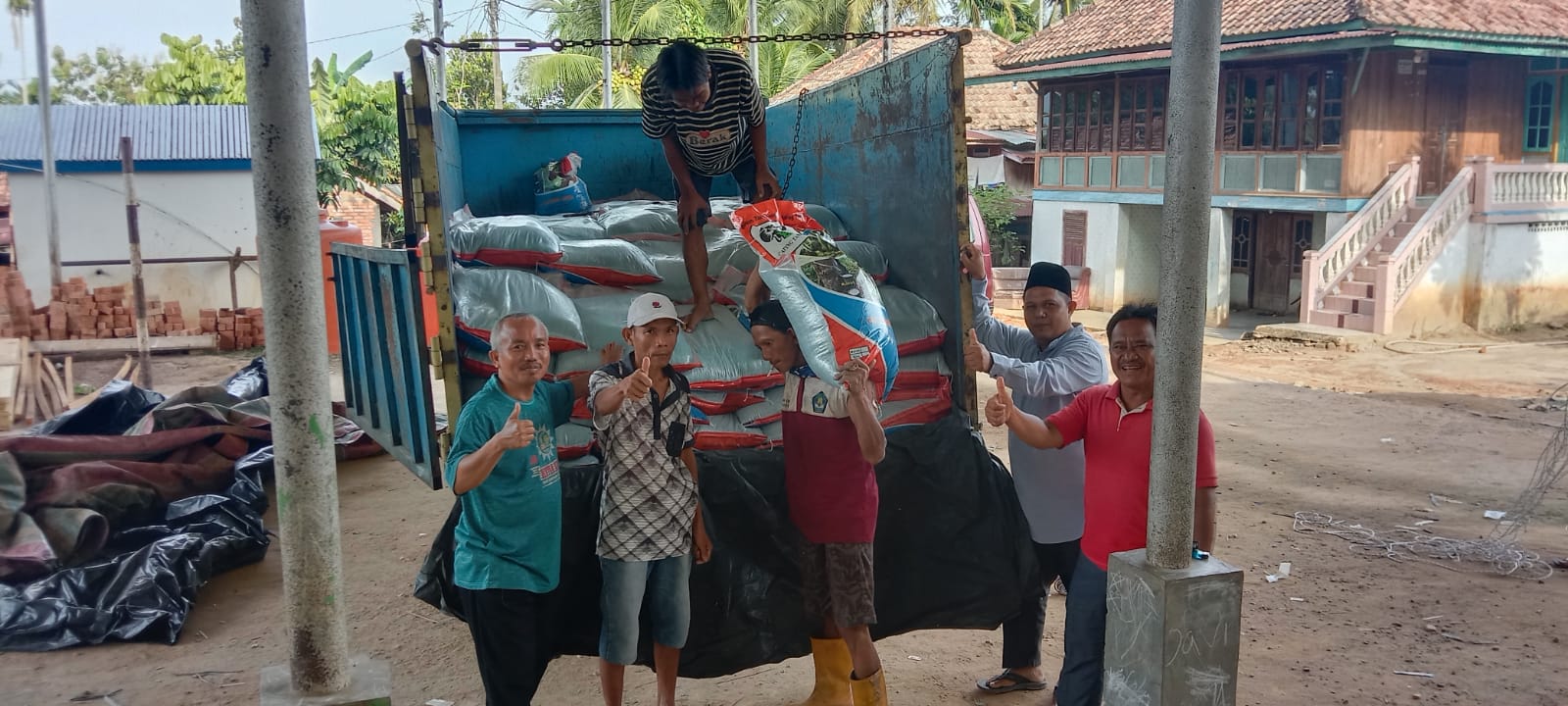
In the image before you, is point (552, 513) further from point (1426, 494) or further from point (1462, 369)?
point (1462, 369)

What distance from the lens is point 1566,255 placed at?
14.3 metres

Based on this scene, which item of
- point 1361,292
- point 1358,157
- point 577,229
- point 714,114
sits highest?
point 1358,157

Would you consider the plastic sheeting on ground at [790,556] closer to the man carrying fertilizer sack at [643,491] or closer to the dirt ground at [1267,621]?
the man carrying fertilizer sack at [643,491]

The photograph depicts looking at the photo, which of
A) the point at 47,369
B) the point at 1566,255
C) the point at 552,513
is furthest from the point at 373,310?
the point at 1566,255

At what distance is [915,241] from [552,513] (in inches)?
66.8

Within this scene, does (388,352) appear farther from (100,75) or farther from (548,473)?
(100,75)

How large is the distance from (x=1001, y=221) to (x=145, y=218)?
1223 cm

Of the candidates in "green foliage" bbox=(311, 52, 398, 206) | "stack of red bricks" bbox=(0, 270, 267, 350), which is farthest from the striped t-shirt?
"green foliage" bbox=(311, 52, 398, 206)

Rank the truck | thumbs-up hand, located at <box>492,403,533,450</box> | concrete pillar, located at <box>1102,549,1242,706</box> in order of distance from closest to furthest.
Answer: concrete pillar, located at <box>1102,549,1242,706</box> < thumbs-up hand, located at <box>492,403,533,450</box> < the truck

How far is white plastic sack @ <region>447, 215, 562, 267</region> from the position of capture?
3877 mm

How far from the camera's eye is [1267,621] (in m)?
4.42

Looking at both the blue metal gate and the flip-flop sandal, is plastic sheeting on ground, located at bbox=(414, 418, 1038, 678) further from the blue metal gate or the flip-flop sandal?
the blue metal gate

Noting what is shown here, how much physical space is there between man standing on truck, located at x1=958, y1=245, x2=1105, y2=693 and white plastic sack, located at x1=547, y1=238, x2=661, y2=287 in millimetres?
1136

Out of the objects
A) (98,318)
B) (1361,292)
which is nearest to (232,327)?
(98,318)
